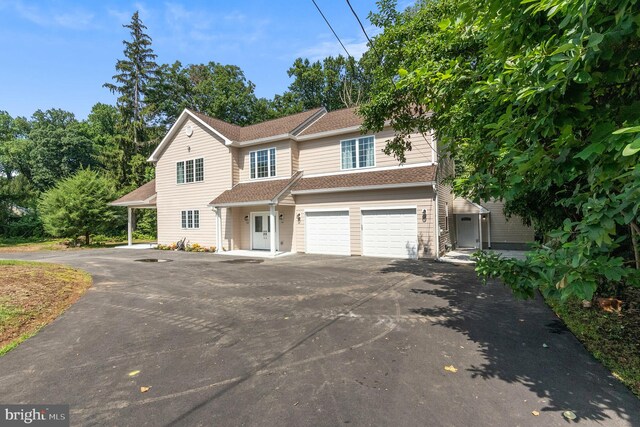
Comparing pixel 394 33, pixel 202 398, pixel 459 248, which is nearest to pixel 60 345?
pixel 202 398

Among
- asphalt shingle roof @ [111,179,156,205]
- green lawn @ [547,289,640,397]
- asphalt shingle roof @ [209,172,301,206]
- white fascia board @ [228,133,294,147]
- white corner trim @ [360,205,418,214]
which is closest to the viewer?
green lawn @ [547,289,640,397]

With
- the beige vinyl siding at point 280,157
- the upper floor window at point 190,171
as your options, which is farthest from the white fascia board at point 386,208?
the upper floor window at point 190,171

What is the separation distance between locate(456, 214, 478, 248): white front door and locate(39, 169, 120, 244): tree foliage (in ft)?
72.9

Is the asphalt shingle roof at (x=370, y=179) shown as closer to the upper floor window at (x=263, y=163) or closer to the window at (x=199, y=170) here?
the upper floor window at (x=263, y=163)

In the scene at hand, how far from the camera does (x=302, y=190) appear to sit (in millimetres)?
15219

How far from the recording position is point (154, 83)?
34.7 m

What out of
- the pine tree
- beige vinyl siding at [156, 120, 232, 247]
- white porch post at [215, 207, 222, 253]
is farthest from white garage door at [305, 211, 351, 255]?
the pine tree

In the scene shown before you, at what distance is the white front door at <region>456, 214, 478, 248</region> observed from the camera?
56.7ft

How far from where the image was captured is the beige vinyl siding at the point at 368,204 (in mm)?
12812

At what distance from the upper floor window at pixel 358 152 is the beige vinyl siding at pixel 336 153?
210 mm

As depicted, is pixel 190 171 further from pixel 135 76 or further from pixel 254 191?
pixel 135 76

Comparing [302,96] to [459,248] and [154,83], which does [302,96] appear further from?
[459,248]

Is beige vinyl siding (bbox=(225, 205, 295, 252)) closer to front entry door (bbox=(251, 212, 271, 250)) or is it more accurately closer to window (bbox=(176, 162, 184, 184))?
front entry door (bbox=(251, 212, 271, 250))

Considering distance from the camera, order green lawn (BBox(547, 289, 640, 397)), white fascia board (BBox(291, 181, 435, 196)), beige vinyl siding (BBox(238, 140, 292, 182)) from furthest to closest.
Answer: beige vinyl siding (BBox(238, 140, 292, 182)) → white fascia board (BBox(291, 181, 435, 196)) → green lawn (BBox(547, 289, 640, 397))
